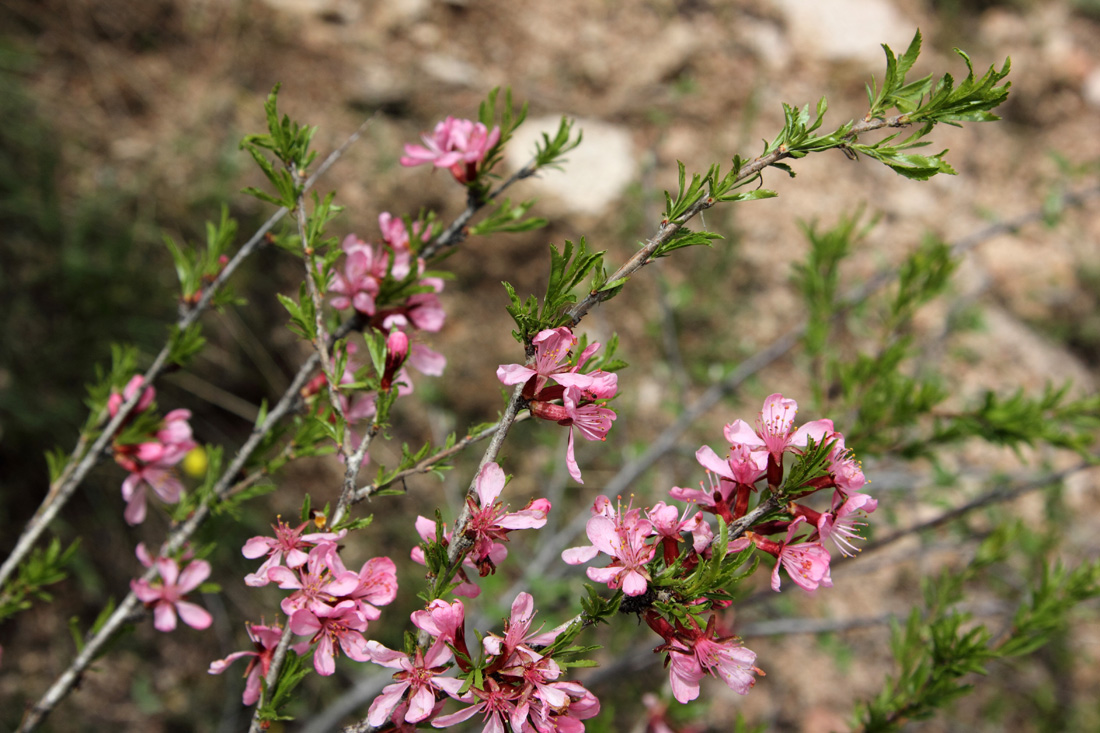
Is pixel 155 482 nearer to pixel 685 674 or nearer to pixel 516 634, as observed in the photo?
pixel 516 634

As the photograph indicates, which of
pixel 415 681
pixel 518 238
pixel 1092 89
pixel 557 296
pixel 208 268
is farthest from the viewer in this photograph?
pixel 1092 89

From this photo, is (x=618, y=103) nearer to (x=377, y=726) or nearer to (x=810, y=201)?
(x=810, y=201)

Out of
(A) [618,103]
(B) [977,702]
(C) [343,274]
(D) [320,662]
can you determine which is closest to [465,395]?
(A) [618,103]

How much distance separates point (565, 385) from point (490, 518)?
0.30 metres

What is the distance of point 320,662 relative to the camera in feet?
4.21

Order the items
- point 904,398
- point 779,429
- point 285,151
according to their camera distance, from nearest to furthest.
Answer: point 779,429 < point 285,151 < point 904,398

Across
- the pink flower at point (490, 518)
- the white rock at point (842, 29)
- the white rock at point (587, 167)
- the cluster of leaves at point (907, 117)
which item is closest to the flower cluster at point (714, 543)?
the pink flower at point (490, 518)

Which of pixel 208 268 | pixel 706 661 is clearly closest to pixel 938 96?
pixel 706 661

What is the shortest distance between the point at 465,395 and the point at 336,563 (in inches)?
122

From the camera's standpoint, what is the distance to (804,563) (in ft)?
4.07

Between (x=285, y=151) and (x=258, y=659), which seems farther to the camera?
(x=285, y=151)

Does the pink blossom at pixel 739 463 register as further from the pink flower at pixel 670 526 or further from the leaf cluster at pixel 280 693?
the leaf cluster at pixel 280 693

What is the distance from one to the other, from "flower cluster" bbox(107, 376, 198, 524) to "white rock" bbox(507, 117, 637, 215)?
2.99m

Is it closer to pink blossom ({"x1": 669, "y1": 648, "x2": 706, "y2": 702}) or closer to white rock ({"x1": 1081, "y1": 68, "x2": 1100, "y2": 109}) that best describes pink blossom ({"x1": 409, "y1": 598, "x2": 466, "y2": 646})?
pink blossom ({"x1": 669, "y1": 648, "x2": 706, "y2": 702})
